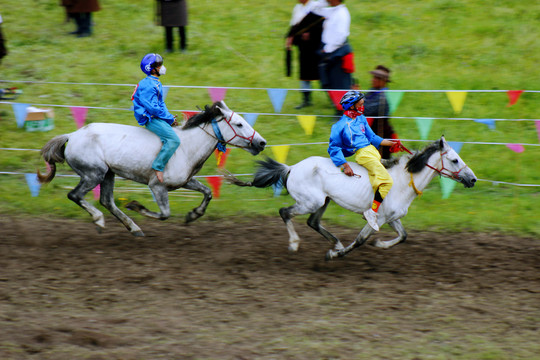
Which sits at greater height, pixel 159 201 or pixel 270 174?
pixel 270 174

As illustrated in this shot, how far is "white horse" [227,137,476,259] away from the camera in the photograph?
7.54 metres

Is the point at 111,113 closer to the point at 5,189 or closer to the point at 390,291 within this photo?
the point at 5,189

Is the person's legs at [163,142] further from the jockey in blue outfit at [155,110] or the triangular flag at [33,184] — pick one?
the triangular flag at [33,184]

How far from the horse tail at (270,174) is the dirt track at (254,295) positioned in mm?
872

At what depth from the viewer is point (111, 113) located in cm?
1233

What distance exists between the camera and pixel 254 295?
271 inches

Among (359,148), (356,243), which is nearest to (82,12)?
(359,148)


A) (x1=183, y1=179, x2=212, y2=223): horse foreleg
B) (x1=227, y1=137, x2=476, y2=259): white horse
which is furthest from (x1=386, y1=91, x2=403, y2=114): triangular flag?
(x1=183, y1=179, x2=212, y2=223): horse foreleg

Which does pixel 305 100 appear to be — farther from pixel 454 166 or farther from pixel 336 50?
pixel 454 166

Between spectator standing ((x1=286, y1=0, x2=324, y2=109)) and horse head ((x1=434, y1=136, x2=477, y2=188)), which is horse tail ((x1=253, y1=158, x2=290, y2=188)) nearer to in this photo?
horse head ((x1=434, y1=136, x2=477, y2=188))

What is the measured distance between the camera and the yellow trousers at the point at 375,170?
7441mm

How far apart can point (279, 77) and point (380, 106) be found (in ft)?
15.1

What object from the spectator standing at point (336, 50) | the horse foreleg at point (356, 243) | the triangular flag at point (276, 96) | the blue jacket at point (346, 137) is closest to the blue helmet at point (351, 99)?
the blue jacket at point (346, 137)

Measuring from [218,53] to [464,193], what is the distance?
6768 mm
